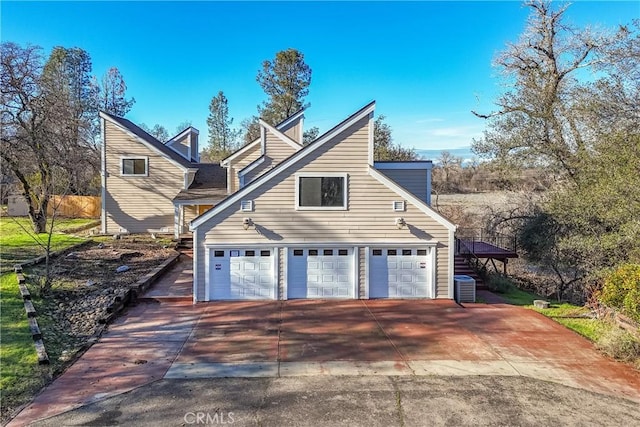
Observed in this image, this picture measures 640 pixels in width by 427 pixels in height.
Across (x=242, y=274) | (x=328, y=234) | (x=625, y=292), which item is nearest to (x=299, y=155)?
(x=328, y=234)

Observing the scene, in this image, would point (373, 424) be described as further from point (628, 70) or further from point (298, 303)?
point (628, 70)

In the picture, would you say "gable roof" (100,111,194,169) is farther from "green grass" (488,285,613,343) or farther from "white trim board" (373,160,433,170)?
"green grass" (488,285,613,343)

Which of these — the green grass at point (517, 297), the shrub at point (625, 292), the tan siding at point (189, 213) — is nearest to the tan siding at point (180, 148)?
the tan siding at point (189, 213)

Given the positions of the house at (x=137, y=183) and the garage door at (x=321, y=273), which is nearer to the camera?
the garage door at (x=321, y=273)

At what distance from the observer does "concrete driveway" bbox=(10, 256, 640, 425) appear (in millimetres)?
7562

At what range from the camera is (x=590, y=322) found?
441 inches

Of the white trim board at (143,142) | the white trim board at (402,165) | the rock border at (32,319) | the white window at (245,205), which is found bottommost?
the rock border at (32,319)

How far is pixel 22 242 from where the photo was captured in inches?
796

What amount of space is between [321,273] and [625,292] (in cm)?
791

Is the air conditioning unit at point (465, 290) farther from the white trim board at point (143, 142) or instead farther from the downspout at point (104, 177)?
the downspout at point (104, 177)

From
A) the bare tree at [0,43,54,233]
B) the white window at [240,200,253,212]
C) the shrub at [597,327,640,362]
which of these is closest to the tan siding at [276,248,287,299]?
the white window at [240,200,253,212]

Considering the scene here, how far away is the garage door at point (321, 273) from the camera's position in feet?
42.3

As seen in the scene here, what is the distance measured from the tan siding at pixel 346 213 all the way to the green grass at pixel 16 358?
6.17 meters

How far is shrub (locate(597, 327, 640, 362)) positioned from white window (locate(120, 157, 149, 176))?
2275 cm
